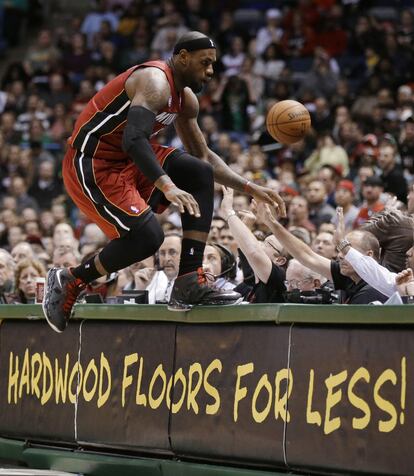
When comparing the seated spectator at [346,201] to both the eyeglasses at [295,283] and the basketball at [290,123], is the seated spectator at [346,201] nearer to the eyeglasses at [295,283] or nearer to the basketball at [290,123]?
the eyeglasses at [295,283]

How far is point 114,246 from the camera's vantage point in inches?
276

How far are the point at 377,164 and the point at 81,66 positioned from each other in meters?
9.58

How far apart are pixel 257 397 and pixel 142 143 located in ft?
5.12

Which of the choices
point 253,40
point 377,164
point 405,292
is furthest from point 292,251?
point 253,40

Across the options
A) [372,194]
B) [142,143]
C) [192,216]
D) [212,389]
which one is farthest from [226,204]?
[372,194]

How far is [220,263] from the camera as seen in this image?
9531mm

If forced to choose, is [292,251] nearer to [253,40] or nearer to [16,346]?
[16,346]

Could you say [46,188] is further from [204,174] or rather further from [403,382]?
[403,382]

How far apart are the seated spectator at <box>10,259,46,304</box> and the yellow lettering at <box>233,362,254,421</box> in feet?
13.9

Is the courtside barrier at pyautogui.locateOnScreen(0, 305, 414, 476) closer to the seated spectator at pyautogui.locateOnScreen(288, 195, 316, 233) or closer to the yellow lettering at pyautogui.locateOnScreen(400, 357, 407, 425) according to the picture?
the yellow lettering at pyautogui.locateOnScreen(400, 357, 407, 425)

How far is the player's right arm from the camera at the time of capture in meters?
6.42

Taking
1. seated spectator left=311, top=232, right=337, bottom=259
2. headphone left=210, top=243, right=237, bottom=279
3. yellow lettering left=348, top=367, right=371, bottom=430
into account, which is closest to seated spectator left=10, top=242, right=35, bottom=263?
headphone left=210, top=243, right=237, bottom=279

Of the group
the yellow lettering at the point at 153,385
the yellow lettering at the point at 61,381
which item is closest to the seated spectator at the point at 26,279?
the yellow lettering at the point at 61,381

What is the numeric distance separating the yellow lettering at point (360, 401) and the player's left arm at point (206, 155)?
1888 mm
